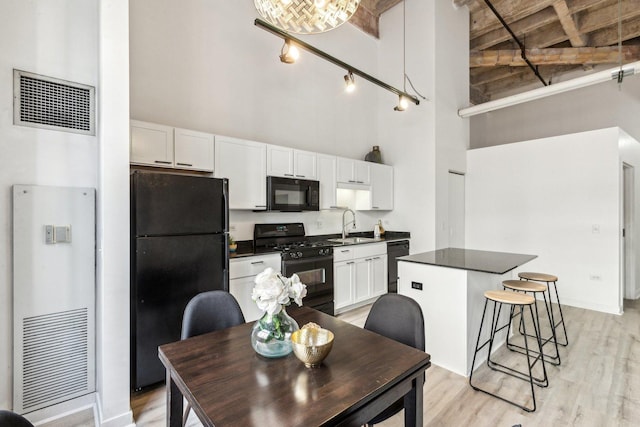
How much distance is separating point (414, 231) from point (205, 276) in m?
3.60

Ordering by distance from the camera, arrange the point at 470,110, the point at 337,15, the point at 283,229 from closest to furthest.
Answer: the point at 337,15, the point at 283,229, the point at 470,110

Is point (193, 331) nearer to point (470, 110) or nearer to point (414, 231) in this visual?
point (414, 231)

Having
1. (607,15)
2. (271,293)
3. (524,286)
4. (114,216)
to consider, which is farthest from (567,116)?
(114,216)

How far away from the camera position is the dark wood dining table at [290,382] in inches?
38.6

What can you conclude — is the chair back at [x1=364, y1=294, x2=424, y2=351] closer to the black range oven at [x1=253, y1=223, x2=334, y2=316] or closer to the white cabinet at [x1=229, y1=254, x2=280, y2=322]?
the white cabinet at [x1=229, y1=254, x2=280, y2=322]

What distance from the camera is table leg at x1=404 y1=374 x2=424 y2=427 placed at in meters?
1.32

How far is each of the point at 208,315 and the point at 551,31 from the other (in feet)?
23.9

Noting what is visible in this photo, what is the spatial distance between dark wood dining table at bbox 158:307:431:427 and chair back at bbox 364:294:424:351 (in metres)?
0.24

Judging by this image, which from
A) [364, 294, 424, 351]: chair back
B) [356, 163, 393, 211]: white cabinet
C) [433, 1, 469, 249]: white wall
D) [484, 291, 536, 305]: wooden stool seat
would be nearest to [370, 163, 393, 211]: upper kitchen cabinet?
[356, 163, 393, 211]: white cabinet

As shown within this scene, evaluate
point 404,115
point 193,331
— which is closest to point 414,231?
point 404,115

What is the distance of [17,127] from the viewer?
1979mm

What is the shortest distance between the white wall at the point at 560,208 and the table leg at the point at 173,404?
17.5ft

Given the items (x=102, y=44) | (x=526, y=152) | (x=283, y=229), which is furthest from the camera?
(x=526, y=152)

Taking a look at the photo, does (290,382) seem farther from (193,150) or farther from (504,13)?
(504,13)
